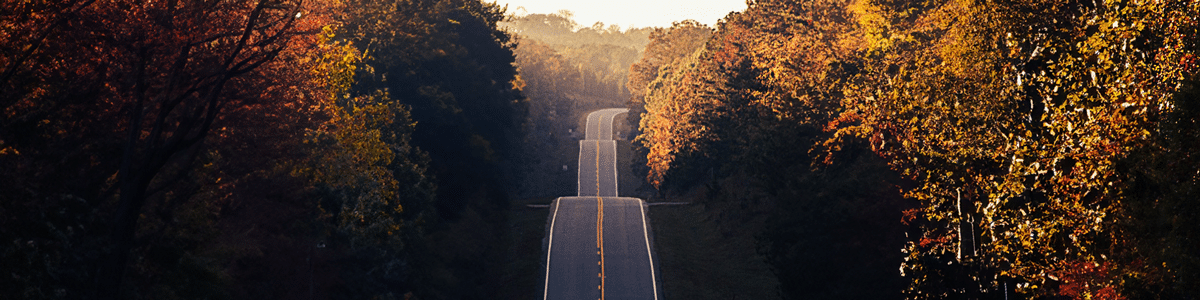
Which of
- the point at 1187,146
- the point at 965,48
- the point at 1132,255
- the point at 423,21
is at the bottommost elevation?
the point at 1132,255

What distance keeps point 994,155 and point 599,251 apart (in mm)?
34253

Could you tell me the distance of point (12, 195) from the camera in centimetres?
1392

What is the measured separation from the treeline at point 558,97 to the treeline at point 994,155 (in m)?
40.5

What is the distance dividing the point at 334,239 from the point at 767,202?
85.2 feet

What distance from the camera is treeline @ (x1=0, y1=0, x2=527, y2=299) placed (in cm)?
1459

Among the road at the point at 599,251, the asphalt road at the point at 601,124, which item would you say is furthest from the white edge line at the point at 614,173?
the road at the point at 599,251

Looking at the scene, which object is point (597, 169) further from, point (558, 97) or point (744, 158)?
point (744, 158)

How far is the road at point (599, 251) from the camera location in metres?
41.8

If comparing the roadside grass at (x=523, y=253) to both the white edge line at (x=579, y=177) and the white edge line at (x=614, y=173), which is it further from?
the white edge line at (x=614, y=173)

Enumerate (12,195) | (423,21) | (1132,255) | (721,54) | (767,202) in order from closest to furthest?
1. (1132,255)
2. (12,195)
3. (767,202)
4. (423,21)
5. (721,54)

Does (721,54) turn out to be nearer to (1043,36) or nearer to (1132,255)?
(1043,36)

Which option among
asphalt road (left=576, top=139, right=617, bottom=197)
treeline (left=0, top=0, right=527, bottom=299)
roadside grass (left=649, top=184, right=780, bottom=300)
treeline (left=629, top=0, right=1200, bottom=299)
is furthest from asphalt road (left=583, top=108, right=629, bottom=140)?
treeline (left=0, top=0, right=527, bottom=299)

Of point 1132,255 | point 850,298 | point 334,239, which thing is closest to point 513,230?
point 334,239

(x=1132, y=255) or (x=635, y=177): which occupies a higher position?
(x=635, y=177)
